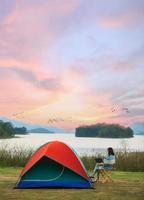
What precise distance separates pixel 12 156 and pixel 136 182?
7.60 meters

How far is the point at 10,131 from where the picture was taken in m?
89.9

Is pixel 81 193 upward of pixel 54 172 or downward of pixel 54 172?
downward

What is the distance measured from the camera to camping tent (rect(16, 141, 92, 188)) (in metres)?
11.3

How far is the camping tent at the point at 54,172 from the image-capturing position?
11289 mm

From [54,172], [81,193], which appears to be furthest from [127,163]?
[81,193]

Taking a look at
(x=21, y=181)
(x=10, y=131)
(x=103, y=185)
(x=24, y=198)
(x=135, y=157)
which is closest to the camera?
(x=24, y=198)

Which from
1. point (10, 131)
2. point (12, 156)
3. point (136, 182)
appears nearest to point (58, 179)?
point (136, 182)

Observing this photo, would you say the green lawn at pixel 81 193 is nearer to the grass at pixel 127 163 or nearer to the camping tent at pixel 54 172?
the camping tent at pixel 54 172

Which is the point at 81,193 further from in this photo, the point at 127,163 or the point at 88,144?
the point at 88,144

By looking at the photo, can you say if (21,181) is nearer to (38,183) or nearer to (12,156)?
(38,183)

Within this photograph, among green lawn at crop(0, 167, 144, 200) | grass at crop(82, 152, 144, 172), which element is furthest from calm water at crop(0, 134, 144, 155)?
green lawn at crop(0, 167, 144, 200)

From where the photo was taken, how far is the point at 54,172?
11.4m

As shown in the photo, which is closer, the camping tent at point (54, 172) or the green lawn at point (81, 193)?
the green lawn at point (81, 193)

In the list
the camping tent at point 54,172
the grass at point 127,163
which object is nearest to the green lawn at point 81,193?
the camping tent at point 54,172
